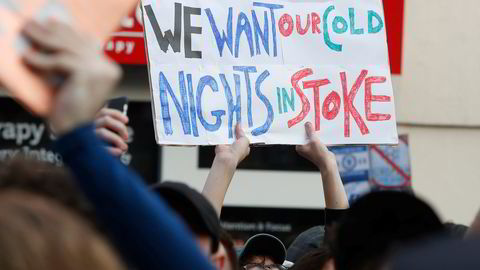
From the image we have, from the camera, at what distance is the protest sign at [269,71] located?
3621mm

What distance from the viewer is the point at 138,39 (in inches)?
352

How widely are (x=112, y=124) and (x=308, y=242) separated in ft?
3.97

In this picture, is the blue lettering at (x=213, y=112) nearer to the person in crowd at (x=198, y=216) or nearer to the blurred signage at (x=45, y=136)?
the person in crowd at (x=198, y=216)

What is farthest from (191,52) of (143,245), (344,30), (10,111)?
(10,111)

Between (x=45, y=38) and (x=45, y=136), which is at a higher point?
(x=45, y=38)

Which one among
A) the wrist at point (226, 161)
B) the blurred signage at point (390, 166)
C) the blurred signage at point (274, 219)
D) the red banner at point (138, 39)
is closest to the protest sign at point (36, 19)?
the wrist at point (226, 161)

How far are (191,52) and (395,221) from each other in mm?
1911

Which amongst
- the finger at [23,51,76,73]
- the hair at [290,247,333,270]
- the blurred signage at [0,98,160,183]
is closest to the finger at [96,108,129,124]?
the hair at [290,247,333,270]

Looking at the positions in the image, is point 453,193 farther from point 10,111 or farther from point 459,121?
point 10,111

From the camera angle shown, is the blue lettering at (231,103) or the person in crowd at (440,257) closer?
the person in crowd at (440,257)

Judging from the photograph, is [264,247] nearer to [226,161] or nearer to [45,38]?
[226,161]

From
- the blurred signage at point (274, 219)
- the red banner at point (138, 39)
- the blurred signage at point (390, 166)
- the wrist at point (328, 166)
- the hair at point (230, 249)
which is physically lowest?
the blurred signage at point (274, 219)

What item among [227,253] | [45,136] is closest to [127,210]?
[227,253]

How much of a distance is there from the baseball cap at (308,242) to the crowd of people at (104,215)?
4.60ft
